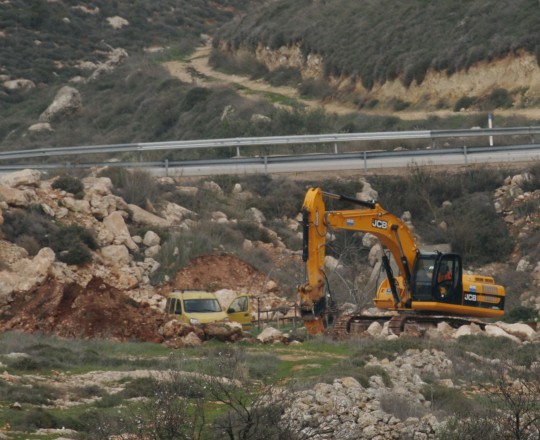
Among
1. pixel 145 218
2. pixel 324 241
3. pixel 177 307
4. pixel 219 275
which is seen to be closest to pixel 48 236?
pixel 145 218

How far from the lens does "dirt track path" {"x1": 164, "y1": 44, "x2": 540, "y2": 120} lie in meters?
60.5

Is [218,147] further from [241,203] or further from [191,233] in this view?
[191,233]

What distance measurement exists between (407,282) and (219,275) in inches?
352

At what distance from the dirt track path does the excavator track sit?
958 inches

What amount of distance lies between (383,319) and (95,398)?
493 inches

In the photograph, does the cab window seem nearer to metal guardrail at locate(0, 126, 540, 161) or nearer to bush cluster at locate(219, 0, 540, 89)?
metal guardrail at locate(0, 126, 540, 161)

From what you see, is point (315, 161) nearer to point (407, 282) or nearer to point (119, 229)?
point (119, 229)

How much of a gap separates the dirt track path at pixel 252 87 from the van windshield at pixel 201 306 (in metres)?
24.6

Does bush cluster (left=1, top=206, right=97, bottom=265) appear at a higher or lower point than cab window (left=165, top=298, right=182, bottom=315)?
higher

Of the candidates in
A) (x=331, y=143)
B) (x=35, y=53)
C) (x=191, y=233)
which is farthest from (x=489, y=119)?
(x=35, y=53)

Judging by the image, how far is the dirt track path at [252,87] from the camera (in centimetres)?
6047

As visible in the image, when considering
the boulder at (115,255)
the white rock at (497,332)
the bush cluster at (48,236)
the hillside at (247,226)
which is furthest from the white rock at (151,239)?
the white rock at (497,332)

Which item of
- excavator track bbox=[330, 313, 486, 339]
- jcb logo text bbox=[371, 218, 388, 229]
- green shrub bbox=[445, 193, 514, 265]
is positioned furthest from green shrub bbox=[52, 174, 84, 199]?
jcb logo text bbox=[371, 218, 388, 229]

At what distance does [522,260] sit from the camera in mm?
42656
